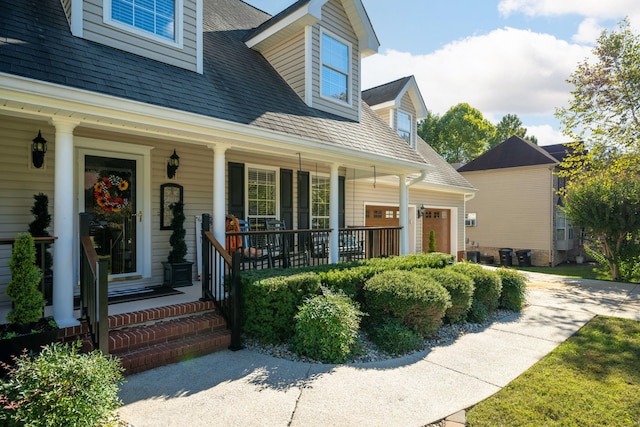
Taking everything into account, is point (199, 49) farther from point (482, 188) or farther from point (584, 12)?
point (482, 188)

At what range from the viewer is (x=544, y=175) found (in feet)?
61.4

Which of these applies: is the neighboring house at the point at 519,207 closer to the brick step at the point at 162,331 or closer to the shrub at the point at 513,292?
the shrub at the point at 513,292

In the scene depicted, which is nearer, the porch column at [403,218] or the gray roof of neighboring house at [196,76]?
the gray roof of neighboring house at [196,76]

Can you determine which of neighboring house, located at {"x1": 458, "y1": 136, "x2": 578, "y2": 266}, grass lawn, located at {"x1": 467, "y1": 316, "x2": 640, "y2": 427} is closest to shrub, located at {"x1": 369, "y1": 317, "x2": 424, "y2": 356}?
grass lawn, located at {"x1": 467, "y1": 316, "x2": 640, "y2": 427}

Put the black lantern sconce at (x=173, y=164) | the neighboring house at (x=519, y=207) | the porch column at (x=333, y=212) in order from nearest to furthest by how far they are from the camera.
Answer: the black lantern sconce at (x=173, y=164)
the porch column at (x=333, y=212)
the neighboring house at (x=519, y=207)

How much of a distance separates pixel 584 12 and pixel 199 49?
11167 millimetres

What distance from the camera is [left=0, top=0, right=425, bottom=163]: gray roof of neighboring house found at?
4000 millimetres

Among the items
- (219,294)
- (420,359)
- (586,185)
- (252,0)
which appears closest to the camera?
(420,359)

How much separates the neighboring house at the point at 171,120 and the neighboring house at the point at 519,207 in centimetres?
1348

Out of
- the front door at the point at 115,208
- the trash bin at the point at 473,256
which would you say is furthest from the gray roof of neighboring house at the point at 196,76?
the trash bin at the point at 473,256

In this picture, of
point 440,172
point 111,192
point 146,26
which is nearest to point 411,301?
point 111,192

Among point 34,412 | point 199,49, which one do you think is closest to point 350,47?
point 199,49

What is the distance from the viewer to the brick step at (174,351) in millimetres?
3810

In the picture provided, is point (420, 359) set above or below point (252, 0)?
below
